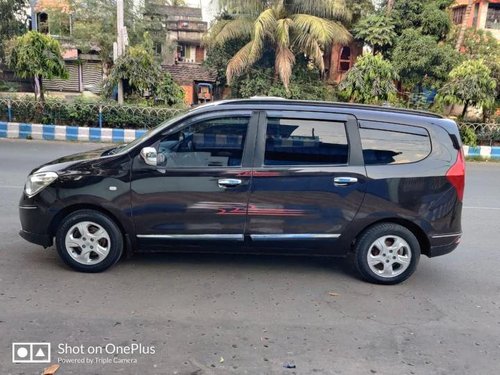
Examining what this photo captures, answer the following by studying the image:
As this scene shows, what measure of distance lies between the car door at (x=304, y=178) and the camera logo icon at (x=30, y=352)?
2.00 meters

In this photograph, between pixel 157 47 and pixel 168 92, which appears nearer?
pixel 168 92

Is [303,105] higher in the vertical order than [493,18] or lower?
lower

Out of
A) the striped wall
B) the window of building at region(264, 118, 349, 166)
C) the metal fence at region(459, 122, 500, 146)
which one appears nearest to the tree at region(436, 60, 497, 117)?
the metal fence at region(459, 122, 500, 146)

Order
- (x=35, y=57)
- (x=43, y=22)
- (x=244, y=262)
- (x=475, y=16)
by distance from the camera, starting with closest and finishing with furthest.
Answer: (x=244, y=262)
(x=35, y=57)
(x=475, y=16)
(x=43, y=22)

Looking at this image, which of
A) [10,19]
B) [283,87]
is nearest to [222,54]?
[283,87]

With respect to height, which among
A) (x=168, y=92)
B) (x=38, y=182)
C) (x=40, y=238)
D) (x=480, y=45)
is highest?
(x=480, y=45)

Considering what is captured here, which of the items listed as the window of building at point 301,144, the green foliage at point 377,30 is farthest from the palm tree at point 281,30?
the window of building at point 301,144

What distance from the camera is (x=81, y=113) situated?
15719 millimetres

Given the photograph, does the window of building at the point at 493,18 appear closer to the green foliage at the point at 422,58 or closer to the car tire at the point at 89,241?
the green foliage at the point at 422,58

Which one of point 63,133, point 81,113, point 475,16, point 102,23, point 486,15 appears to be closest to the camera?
point 63,133

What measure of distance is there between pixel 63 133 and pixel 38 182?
11.5 m

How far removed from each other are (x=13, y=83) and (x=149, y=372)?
85.4 ft

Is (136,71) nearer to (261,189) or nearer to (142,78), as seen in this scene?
(142,78)

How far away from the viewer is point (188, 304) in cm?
396
